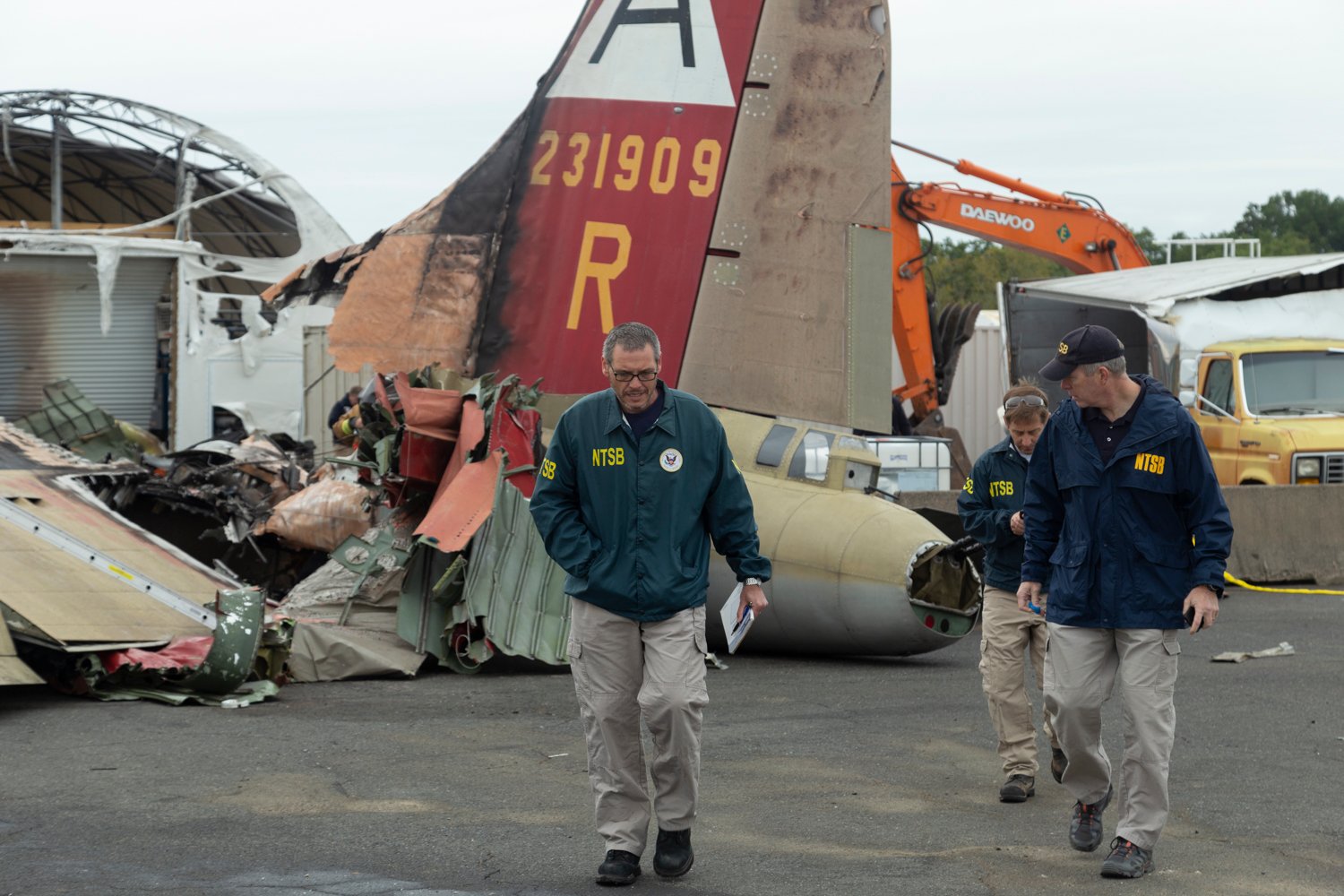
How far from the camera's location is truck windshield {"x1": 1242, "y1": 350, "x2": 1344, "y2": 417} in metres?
16.8

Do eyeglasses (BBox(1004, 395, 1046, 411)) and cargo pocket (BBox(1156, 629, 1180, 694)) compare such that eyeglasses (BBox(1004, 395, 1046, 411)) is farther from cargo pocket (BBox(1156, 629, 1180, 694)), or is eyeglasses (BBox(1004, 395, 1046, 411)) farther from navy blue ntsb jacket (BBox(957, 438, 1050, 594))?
cargo pocket (BBox(1156, 629, 1180, 694))

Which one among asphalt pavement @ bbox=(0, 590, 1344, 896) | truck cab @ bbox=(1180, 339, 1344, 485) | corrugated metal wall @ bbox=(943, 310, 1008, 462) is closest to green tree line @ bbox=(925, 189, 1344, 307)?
corrugated metal wall @ bbox=(943, 310, 1008, 462)

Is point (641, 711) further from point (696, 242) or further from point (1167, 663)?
point (696, 242)

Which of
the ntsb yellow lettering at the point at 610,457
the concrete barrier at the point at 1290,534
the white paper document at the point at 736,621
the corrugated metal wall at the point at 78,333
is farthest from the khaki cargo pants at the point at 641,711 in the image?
→ the corrugated metal wall at the point at 78,333

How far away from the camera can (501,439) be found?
10.4 meters

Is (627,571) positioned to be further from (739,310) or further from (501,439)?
(739,310)

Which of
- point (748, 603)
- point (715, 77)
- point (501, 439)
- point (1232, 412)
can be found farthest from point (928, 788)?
point (1232, 412)

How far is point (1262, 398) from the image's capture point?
16797 mm

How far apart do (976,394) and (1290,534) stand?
41.7 feet

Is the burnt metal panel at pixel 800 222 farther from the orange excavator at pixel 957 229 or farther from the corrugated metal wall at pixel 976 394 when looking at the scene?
the corrugated metal wall at pixel 976 394

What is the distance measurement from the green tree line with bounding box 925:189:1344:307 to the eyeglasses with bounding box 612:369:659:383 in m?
37.9

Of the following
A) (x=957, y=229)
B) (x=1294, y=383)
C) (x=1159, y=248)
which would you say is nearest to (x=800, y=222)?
(x=1294, y=383)

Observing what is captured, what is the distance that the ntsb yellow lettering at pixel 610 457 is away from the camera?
536 cm

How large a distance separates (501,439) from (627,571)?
5.29 meters
